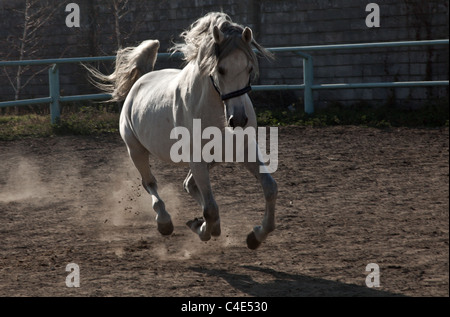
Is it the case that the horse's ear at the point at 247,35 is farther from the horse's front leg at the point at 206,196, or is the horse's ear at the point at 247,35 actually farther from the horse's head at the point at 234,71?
the horse's front leg at the point at 206,196

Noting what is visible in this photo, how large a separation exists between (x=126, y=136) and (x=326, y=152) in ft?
10.6

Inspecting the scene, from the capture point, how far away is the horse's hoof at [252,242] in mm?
4949

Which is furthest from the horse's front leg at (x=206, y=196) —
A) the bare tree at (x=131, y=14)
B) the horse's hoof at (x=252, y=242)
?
the bare tree at (x=131, y=14)

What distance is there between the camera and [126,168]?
8.77 metres

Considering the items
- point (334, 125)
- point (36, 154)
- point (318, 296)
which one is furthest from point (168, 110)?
point (334, 125)

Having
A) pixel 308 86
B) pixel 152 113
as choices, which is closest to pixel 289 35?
pixel 308 86

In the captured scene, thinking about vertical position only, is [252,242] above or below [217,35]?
below

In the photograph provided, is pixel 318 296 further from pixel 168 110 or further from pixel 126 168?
pixel 126 168

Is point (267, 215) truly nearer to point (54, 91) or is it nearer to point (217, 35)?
point (217, 35)

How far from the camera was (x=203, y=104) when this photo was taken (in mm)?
4844

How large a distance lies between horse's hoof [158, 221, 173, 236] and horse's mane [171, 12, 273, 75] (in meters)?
1.41

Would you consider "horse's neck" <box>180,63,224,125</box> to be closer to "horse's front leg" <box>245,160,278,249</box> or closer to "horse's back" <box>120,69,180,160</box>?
"horse's back" <box>120,69,180,160</box>

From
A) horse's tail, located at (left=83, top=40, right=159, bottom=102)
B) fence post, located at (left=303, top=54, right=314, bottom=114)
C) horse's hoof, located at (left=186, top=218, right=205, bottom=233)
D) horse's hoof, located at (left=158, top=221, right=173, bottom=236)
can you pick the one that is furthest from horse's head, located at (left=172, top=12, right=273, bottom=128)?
fence post, located at (left=303, top=54, right=314, bottom=114)

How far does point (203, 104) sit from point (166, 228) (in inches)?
51.8
